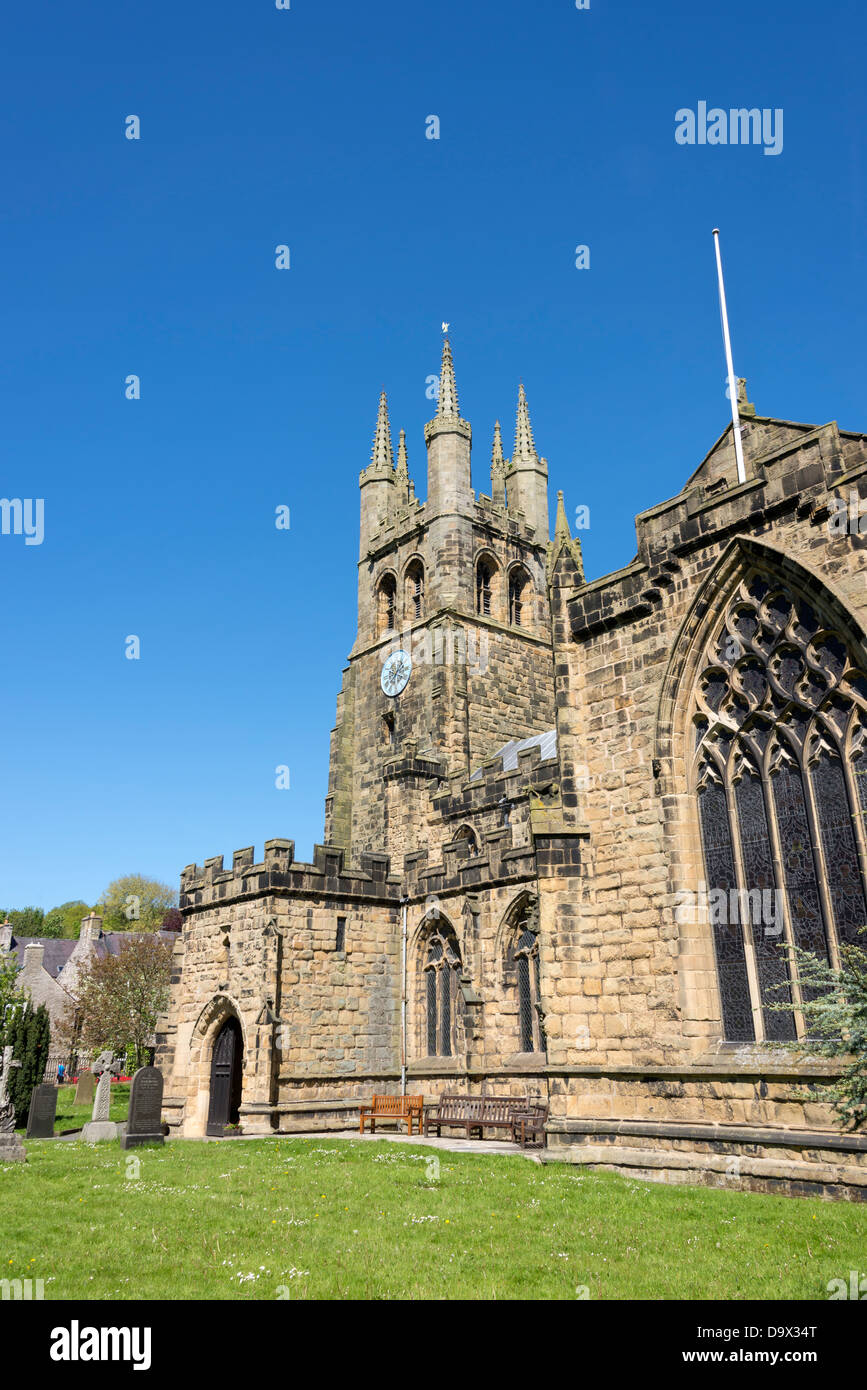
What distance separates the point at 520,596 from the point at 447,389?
30.1ft

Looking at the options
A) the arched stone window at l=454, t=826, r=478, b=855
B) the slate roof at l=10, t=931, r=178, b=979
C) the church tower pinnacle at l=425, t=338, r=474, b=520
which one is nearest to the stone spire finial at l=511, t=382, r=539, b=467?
the church tower pinnacle at l=425, t=338, r=474, b=520

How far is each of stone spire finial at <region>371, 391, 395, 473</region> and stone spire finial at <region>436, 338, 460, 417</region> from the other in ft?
18.2

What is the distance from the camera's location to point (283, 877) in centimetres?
2320

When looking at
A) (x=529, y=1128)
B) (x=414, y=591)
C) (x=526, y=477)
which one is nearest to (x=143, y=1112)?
(x=529, y=1128)

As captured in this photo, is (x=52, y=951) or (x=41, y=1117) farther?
(x=52, y=951)

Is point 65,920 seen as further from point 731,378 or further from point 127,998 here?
point 731,378

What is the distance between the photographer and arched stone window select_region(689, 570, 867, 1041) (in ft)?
40.6

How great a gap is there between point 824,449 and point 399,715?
85.3ft

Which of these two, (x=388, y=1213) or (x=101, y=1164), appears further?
(x=101, y=1164)

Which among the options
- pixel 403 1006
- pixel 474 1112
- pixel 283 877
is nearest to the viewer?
pixel 474 1112

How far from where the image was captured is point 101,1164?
15742mm

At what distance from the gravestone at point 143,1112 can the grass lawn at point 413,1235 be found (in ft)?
14.6
